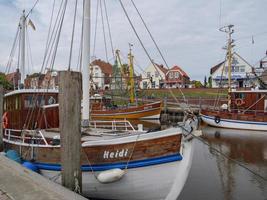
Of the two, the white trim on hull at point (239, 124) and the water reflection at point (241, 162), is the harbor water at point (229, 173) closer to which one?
the water reflection at point (241, 162)

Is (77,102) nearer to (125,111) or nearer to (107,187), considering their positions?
(107,187)

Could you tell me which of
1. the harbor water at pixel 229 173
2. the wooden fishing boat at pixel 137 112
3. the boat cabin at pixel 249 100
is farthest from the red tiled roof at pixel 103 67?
the harbor water at pixel 229 173

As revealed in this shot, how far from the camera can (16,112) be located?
9.68m

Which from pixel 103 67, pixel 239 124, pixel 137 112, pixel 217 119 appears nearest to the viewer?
pixel 239 124

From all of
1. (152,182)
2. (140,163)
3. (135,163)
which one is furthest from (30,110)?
(152,182)

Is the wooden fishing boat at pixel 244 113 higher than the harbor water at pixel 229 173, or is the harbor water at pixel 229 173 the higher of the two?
the wooden fishing boat at pixel 244 113

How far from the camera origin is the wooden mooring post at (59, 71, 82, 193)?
5.04 metres

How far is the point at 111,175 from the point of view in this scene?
19.0 feet

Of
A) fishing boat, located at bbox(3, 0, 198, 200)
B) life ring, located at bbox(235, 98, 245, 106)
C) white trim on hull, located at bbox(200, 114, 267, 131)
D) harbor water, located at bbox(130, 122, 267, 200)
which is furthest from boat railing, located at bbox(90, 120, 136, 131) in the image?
life ring, located at bbox(235, 98, 245, 106)

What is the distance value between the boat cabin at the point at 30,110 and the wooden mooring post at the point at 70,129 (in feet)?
13.1

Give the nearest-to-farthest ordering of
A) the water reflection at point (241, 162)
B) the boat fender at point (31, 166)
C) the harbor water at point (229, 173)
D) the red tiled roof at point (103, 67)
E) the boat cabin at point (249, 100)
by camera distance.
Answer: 1. the boat fender at point (31, 166)
2. the harbor water at point (229, 173)
3. the water reflection at point (241, 162)
4. the boat cabin at point (249, 100)
5. the red tiled roof at point (103, 67)

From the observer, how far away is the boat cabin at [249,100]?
23.0 metres

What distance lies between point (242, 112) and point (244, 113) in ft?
0.73

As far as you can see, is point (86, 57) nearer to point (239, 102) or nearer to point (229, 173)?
point (229, 173)
